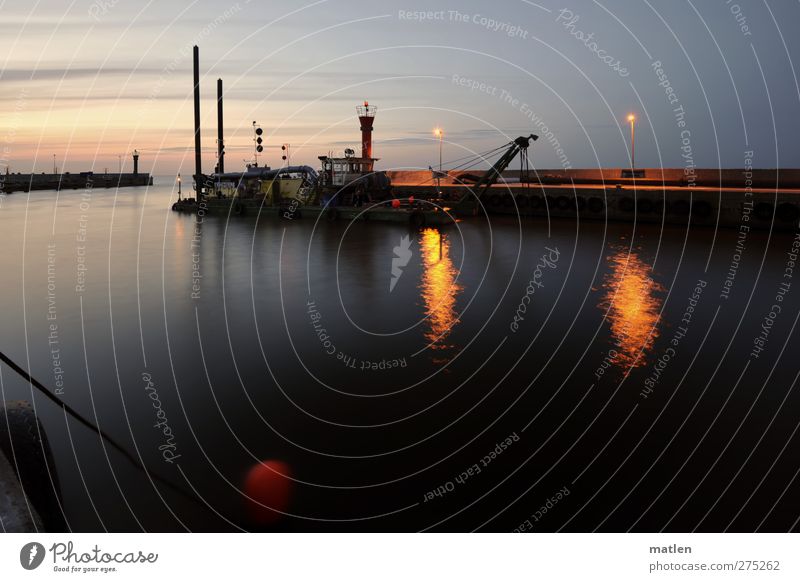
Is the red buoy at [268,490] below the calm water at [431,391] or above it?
below

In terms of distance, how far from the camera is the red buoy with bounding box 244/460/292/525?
8570 mm

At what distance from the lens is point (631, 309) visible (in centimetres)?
2083

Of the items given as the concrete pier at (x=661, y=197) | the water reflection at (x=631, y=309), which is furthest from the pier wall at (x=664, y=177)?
the water reflection at (x=631, y=309)

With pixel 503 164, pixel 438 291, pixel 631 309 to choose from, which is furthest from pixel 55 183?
pixel 631 309

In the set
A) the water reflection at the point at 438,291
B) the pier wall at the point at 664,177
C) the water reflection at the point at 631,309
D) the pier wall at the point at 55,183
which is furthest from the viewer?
the pier wall at the point at 55,183

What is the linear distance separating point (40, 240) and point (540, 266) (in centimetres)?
3445

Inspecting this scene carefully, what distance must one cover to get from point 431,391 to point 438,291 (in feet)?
36.0

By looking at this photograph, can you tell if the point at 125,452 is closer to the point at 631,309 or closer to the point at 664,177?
the point at 631,309

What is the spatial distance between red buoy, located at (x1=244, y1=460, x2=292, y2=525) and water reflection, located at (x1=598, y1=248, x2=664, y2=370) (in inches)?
322

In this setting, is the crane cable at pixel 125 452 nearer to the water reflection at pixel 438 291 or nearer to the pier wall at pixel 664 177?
the water reflection at pixel 438 291

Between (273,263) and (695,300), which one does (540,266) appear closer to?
(695,300)

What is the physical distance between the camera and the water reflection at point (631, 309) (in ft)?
51.8

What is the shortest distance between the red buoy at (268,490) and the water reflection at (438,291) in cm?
731

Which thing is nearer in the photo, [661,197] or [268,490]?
[268,490]
